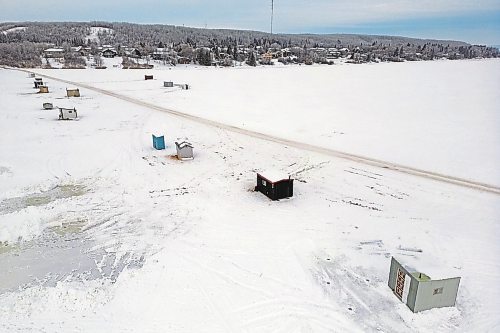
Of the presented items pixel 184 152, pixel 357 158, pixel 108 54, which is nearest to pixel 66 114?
pixel 184 152

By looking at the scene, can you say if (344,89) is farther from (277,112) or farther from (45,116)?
(45,116)

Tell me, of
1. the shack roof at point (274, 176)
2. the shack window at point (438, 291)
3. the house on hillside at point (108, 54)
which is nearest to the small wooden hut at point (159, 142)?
the shack roof at point (274, 176)

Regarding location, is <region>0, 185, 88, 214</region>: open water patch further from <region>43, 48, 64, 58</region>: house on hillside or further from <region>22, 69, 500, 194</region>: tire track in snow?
<region>43, 48, 64, 58</region>: house on hillside

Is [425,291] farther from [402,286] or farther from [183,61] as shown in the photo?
[183,61]

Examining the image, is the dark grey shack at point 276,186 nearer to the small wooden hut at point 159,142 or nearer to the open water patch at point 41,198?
the open water patch at point 41,198

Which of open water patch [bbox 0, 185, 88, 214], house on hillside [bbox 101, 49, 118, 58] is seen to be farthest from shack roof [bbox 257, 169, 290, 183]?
house on hillside [bbox 101, 49, 118, 58]
